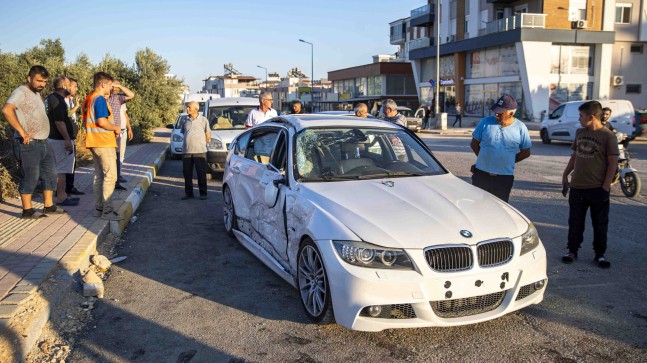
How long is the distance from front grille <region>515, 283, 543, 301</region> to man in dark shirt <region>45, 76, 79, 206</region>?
6592mm

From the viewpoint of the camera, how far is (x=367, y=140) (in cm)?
550

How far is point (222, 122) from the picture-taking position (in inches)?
505

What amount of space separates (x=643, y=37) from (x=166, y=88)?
34.4m

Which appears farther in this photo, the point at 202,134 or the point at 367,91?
the point at 367,91

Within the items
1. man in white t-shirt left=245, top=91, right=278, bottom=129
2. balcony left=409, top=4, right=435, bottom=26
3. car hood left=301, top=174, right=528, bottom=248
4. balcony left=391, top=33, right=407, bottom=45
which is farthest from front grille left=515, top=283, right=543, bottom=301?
balcony left=391, top=33, right=407, bottom=45

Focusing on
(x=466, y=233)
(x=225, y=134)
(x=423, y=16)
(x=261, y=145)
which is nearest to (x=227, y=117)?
(x=225, y=134)

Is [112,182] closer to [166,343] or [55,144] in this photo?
[55,144]

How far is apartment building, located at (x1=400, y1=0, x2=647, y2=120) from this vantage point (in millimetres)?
35781

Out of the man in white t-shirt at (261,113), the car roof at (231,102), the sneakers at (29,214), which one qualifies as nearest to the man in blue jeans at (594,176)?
the man in white t-shirt at (261,113)

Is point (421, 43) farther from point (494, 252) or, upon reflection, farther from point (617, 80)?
point (494, 252)

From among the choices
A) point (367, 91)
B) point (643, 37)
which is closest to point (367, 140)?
point (643, 37)

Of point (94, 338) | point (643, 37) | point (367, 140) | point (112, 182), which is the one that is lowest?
point (94, 338)

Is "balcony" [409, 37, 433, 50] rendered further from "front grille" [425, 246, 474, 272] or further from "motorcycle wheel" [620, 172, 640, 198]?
"front grille" [425, 246, 474, 272]

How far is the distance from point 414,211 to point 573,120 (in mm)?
18363
